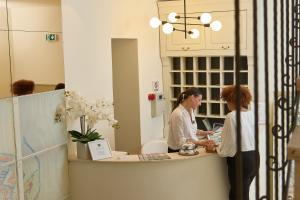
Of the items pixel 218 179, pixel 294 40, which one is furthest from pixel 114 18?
pixel 294 40

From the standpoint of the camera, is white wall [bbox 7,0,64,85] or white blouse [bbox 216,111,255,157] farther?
white blouse [bbox 216,111,255,157]

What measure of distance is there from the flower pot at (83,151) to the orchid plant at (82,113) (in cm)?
5

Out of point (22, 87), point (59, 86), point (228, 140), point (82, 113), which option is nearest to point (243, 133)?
point (228, 140)

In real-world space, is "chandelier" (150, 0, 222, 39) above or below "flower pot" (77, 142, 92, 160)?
above

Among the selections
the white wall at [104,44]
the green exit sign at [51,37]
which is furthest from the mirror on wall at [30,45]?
the white wall at [104,44]

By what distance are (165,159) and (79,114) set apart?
2.97 feet

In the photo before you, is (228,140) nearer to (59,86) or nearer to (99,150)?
(99,150)

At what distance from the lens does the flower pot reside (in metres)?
3.74

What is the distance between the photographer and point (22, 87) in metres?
3.23

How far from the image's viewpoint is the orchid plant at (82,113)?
3.69m

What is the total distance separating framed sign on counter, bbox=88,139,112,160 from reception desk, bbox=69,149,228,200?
6 centimetres

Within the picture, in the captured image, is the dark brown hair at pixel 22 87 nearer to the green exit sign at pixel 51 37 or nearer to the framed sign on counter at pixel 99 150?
the green exit sign at pixel 51 37

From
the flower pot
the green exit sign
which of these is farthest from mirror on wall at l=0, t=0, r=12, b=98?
the flower pot

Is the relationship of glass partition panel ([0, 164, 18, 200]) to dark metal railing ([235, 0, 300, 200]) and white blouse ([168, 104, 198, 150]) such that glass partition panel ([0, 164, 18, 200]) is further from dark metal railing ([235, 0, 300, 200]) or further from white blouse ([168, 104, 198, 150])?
dark metal railing ([235, 0, 300, 200])
